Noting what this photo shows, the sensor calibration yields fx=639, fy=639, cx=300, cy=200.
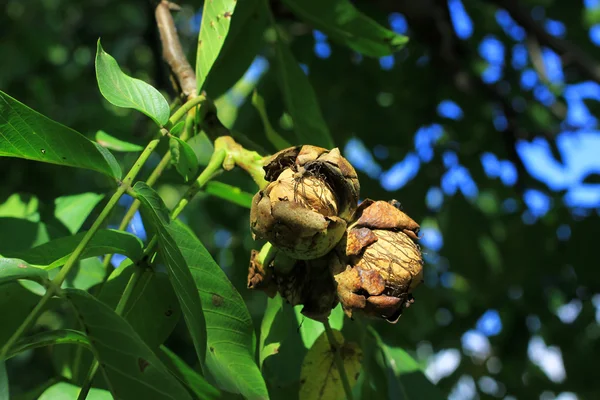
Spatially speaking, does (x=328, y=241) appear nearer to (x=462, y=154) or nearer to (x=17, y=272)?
(x=17, y=272)

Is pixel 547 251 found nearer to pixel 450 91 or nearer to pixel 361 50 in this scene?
pixel 450 91

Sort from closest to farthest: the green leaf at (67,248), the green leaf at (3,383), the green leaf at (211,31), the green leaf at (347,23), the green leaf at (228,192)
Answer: the green leaf at (3,383) < the green leaf at (67,248) < the green leaf at (211,31) < the green leaf at (228,192) < the green leaf at (347,23)

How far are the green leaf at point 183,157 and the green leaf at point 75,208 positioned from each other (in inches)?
19.3

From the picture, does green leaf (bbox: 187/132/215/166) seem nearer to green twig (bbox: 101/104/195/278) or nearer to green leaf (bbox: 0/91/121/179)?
Answer: green twig (bbox: 101/104/195/278)

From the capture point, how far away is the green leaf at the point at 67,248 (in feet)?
3.94

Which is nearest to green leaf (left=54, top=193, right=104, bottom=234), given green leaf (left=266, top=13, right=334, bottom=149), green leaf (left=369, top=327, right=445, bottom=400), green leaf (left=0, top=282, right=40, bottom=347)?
green leaf (left=0, top=282, right=40, bottom=347)

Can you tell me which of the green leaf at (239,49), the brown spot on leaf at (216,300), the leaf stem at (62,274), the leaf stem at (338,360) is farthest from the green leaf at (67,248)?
the green leaf at (239,49)

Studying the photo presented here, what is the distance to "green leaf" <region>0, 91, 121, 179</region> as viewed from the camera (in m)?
1.14

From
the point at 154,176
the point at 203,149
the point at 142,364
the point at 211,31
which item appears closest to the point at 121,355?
the point at 142,364

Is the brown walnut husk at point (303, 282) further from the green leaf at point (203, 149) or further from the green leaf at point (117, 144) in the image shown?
the green leaf at point (203, 149)

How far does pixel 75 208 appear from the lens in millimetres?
1794

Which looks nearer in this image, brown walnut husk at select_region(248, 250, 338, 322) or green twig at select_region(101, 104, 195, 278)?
brown walnut husk at select_region(248, 250, 338, 322)

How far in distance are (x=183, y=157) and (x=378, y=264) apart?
501mm

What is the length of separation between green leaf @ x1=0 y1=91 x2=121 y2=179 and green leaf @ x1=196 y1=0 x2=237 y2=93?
1.17 feet
